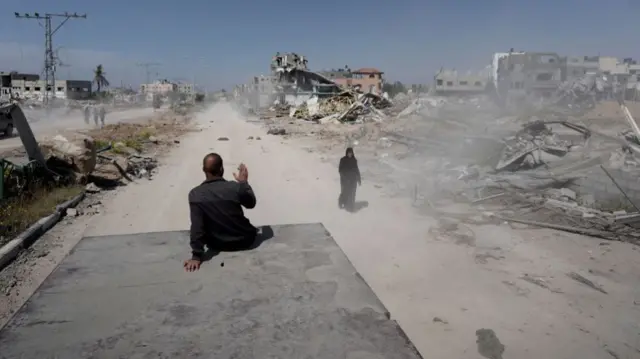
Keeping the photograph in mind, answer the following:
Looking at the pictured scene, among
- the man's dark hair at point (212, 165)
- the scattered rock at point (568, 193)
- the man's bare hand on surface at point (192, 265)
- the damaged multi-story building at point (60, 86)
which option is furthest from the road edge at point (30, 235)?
the damaged multi-story building at point (60, 86)

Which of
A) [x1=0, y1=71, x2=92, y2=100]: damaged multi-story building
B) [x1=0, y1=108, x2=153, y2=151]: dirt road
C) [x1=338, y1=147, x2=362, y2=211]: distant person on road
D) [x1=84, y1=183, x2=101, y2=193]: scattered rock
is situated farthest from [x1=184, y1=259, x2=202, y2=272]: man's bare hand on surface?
[x1=0, y1=71, x2=92, y2=100]: damaged multi-story building

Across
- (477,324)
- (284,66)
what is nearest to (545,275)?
(477,324)

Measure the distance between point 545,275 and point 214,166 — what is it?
13.8ft

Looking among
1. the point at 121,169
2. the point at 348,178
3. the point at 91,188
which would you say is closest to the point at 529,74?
the point at 348,178

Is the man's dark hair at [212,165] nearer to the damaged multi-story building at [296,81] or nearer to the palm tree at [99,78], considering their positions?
the damaged multi-story building at [296,81]

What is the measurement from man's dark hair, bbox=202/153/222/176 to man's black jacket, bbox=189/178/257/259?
0.38 ft

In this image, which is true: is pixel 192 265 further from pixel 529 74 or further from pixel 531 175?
pixel 529 74

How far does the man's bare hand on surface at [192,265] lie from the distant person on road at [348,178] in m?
5.47

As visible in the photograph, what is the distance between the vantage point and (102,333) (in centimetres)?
210

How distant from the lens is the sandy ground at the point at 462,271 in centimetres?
412

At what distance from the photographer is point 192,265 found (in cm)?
284

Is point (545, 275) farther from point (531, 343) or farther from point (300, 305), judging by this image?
point (300, 305)

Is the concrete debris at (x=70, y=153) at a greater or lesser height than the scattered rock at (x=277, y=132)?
lesser

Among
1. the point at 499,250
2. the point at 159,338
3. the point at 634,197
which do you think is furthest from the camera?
the point at 634,197
